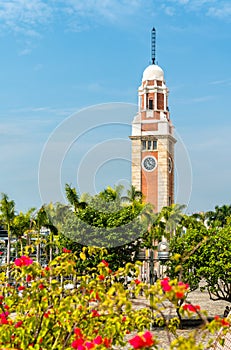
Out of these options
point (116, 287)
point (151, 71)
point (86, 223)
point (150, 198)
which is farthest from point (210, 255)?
point (151, 71)

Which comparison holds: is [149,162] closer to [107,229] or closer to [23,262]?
[107,229]

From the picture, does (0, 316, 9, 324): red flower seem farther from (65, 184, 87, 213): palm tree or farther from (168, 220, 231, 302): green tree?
(65, 184, 87, 213): palm tree

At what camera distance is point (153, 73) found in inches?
2613

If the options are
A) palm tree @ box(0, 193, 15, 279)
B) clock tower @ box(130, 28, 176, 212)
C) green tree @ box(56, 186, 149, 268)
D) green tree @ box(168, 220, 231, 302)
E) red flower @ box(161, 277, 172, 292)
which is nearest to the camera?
red flower @ box(161, 277, 172, 292)

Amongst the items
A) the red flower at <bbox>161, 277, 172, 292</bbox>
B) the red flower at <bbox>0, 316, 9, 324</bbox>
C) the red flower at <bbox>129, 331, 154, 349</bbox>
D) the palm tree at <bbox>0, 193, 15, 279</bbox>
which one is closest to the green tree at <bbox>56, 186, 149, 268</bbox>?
the palm tree at <bbox>0, 193, 15, 279</bbox>

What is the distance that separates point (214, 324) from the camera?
448 cm

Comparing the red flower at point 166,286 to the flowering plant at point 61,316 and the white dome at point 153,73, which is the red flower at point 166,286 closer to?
the flowering plant at point 61,316

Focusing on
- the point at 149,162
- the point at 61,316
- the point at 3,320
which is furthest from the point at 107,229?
the point at 149,162

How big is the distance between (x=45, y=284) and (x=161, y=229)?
94.0 feet

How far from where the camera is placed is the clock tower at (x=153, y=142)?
6256cm

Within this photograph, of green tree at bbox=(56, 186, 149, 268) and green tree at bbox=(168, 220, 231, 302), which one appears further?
green tree at bbox=(56, 186, 149, 268)

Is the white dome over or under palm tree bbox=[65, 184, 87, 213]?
over

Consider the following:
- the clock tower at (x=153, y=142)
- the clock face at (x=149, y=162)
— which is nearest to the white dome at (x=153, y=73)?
the clock tower at (x=153, y=142)

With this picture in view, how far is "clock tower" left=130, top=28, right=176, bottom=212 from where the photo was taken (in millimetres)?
62562
